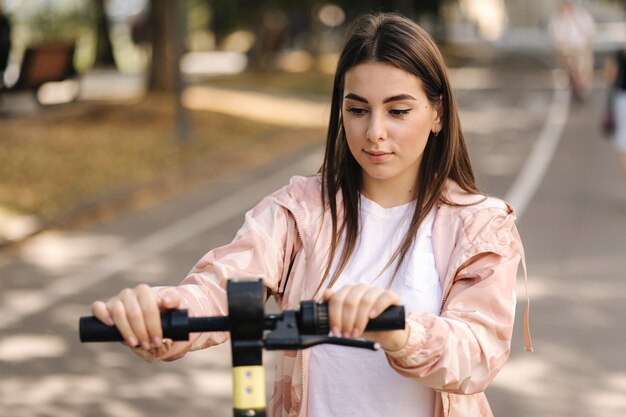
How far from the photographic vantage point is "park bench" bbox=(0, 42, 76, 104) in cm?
1758

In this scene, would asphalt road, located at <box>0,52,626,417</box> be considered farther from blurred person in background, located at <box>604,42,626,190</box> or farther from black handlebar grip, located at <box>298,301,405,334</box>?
black handlebar grip, located at <box>298,301,405,334</box>

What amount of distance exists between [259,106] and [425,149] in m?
19.9

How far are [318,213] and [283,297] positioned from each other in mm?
213

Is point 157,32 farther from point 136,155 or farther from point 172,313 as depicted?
point 172,313

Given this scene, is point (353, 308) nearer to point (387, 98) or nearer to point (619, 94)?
point (387, 98)

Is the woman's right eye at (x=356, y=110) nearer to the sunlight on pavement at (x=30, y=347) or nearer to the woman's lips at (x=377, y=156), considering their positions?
the woman's lips at (x=377, y=156)

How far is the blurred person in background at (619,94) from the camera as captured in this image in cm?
1163

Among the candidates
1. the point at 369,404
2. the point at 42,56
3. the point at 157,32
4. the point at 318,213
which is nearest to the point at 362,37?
the point at 318,213

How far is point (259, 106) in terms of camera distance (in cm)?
2252

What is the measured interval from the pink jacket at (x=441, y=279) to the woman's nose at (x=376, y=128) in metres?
0.25

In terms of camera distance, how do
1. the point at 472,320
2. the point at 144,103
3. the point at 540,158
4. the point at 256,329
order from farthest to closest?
1. the point at 144,103
2. the point at 540,158
3. the point at 472,320
4. the point at 256,329

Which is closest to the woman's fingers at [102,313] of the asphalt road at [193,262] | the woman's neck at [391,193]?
the woman's neck at [391,193]

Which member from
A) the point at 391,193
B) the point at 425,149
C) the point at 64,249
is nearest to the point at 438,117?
the point at 425,149

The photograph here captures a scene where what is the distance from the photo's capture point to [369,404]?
96.7 inches
